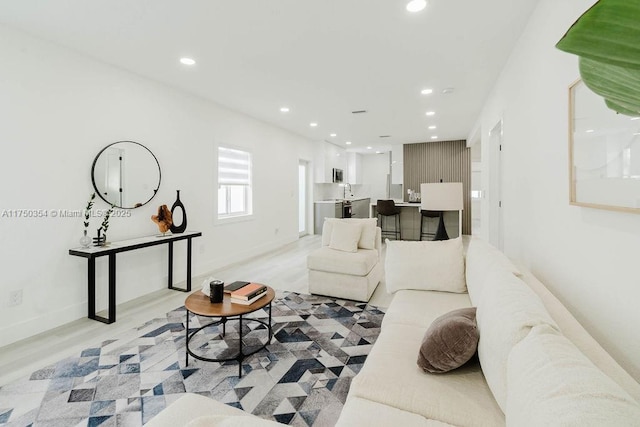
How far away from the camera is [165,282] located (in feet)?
12.6

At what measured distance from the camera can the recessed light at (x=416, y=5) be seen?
2.19m

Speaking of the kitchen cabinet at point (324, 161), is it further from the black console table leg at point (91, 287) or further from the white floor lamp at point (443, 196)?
the black console table leg at point (91, 287)

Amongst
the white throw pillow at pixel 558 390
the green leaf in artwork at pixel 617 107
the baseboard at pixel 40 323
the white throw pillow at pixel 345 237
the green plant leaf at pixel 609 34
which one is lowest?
the baseboard at pixel 40 323

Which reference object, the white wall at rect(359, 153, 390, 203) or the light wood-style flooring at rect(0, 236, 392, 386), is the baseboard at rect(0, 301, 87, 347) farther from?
the white wall at rect(359, 153, 390, 203)

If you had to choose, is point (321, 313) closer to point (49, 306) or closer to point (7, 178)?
point (49, 306)

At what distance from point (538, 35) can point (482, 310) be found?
6.63 feet

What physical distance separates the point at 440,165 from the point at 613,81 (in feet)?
28.5

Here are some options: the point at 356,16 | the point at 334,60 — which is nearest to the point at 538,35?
the point at 356,16

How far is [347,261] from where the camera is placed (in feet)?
10.8


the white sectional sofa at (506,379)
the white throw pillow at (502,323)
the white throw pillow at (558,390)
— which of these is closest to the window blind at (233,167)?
the white sectional sofa at (506,379)

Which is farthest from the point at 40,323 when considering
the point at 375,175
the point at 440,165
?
the point at 375,175

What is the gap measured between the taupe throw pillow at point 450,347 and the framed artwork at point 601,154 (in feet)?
2.46

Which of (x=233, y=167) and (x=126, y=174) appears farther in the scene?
(x=233, y=167)

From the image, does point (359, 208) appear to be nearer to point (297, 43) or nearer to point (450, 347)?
point (297, 43)
